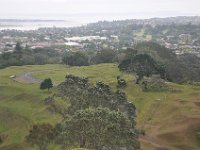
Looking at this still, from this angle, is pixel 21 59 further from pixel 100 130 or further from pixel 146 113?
pixel 100 130

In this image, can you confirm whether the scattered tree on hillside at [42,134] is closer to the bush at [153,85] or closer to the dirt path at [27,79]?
the bush at [153,85]

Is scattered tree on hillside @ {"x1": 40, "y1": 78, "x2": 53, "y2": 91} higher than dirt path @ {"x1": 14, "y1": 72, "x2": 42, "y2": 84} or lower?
higher

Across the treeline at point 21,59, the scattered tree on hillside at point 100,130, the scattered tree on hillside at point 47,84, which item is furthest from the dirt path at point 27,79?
the scattered tree on hillside at point 100,130

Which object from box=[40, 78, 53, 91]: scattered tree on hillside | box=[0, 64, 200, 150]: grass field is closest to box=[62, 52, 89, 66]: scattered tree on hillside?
box=[0, 64, 200, 150]: grass field

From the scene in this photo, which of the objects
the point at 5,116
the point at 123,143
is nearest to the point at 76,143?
the point at 123,143

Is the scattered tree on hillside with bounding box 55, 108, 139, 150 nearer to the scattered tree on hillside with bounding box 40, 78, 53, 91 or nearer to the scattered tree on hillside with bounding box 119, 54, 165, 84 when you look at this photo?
the scattered tree on hillside with bounding box 40, 78, 53, 91

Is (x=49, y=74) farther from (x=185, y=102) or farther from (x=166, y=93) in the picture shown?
(x=185, y=102)

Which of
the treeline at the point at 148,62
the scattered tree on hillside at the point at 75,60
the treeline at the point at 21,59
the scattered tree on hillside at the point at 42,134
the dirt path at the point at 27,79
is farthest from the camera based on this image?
the treeline at the point at 21,59

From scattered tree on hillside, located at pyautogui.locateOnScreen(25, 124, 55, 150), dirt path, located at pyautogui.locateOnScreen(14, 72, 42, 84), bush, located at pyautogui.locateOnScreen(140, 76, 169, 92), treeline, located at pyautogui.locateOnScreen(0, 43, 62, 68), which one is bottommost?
treeline, located at pyautogui.locateOnScreen(0, 43, 62, 68)
